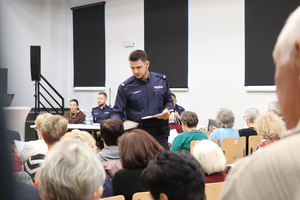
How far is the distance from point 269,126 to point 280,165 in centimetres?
317

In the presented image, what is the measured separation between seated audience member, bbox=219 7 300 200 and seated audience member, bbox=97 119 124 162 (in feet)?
7.87

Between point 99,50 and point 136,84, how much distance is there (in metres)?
7.35

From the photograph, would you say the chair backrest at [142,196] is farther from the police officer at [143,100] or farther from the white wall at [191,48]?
the white wall at [191,48]

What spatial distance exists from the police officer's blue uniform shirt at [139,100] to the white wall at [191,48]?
134 inches

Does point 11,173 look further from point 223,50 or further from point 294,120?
point 223,50

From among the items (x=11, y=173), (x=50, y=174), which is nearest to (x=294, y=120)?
(x=11, y=173)

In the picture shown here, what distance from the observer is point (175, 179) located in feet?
4.86

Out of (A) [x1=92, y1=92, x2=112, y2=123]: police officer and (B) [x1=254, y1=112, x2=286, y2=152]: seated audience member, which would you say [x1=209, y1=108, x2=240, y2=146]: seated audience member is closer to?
(B) [x1=254, y1=112, x2=286, y2=152]: seated audience member

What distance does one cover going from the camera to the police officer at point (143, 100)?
10.9ft

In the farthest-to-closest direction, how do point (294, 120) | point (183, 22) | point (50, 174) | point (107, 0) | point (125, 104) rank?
point (107, 0), point (183, 22), point (125, 104), point (50, 174), point (294, 120)

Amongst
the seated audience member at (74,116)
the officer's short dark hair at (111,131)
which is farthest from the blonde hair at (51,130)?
the seated audience member at (74,116)

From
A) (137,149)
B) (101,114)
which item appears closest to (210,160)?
(137,149)

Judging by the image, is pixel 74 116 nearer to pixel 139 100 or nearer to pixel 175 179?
pixel 139 100

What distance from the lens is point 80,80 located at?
431 inches
